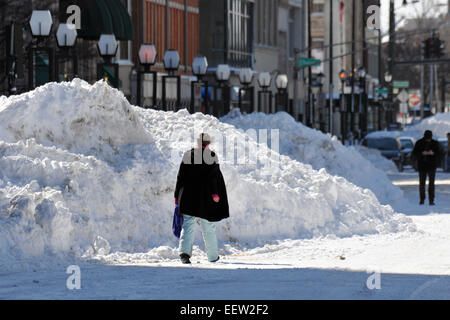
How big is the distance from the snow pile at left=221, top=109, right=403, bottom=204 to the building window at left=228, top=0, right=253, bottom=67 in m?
31.4

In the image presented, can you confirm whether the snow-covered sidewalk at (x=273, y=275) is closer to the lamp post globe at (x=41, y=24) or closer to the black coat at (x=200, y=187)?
the black coat at (x=200, y=187)

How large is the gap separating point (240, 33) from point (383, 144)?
1661 centimetres

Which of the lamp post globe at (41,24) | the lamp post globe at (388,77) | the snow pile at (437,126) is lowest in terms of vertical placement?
the snow pile at (437,126)

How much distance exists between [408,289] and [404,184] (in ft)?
82.4

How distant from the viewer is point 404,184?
36.5m

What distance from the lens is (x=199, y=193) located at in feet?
46.7

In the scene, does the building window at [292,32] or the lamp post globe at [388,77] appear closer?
the building window at [292,32]

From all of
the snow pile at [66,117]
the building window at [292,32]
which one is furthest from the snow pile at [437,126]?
the snow pile at [66,117]

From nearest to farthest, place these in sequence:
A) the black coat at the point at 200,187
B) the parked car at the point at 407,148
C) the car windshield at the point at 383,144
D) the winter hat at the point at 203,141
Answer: the winter hat at the point at 203,141, the black coat at the point at 200,187, the parked car at the point at 407,148, the car windshield at the point at 383,144

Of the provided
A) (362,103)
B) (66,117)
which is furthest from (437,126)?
(66,117)

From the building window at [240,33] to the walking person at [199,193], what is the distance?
46717 mm

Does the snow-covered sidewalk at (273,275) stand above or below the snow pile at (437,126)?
below

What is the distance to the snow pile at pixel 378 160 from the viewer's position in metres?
44.9
